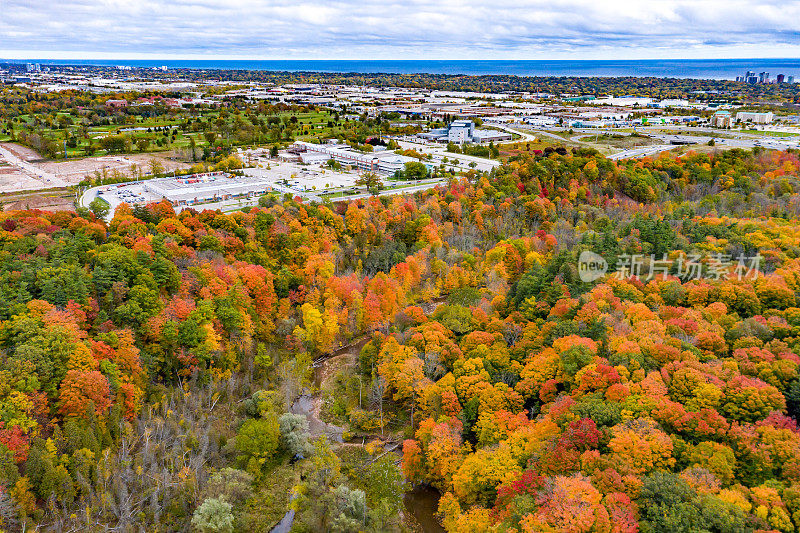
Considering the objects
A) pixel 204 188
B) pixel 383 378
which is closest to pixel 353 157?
pixel 204 188

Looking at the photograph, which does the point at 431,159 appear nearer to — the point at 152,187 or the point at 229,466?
the point at 152,187

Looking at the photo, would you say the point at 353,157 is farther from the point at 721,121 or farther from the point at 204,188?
the point at 721,121

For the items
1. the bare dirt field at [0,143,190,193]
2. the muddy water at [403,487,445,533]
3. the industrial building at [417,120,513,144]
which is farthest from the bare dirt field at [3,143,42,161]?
the muddy water at [403,487,445,533]

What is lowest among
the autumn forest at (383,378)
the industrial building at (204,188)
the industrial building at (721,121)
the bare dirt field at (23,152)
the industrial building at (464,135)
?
the autumn forest at (383,378)

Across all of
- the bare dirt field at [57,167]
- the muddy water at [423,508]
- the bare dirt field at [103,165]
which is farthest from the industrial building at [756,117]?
the muddy water at [423,508]

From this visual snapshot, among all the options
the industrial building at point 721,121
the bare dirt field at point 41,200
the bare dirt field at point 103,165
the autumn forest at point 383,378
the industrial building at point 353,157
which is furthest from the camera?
the industrial building at point 721,121

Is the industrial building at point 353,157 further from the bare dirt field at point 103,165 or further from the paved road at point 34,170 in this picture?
the paved road at point 34,170
